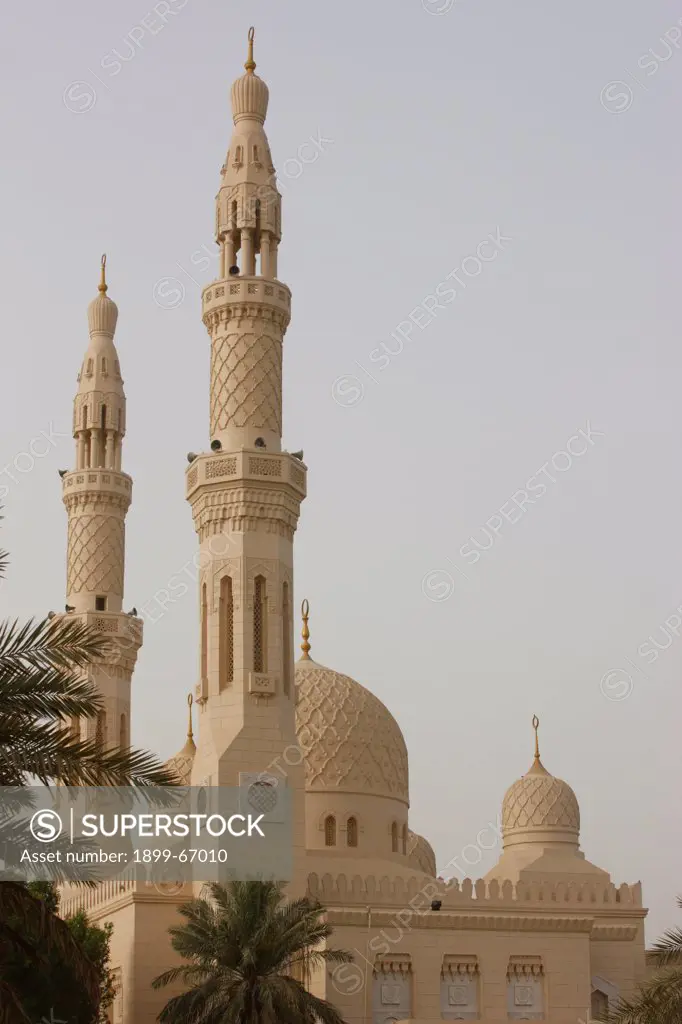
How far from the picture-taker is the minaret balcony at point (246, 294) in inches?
1238

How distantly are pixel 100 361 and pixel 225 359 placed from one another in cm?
957

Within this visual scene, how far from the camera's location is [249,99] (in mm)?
32906

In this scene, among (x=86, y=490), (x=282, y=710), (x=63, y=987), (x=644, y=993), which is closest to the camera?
(x=644, y=993)

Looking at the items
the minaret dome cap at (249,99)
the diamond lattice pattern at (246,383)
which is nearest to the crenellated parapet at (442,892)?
the diamond lattice pattern at (246,383)

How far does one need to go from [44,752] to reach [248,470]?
17.4m

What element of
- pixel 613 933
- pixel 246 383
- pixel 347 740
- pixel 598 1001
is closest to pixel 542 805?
pixel 347 740

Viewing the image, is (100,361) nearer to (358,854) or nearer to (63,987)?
(358,854)

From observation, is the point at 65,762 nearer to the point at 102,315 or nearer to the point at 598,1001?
the point at 598,1001

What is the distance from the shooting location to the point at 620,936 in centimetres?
3388

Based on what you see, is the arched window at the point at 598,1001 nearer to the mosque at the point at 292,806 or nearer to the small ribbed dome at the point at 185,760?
the mosque at the point at 292,806

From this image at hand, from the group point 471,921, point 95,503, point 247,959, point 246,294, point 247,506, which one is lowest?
point 247,959

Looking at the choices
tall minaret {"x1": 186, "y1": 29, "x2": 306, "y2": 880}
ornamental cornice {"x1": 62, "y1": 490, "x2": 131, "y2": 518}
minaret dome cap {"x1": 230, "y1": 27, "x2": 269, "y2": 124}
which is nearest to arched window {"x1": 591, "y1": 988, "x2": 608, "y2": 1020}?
tall minaret {"x1": 186, "y1": 29, "x2": 306, "y2": 880}

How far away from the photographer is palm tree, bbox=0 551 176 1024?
43.8ft

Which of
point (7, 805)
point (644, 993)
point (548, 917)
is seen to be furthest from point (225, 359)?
point (7, 805)
